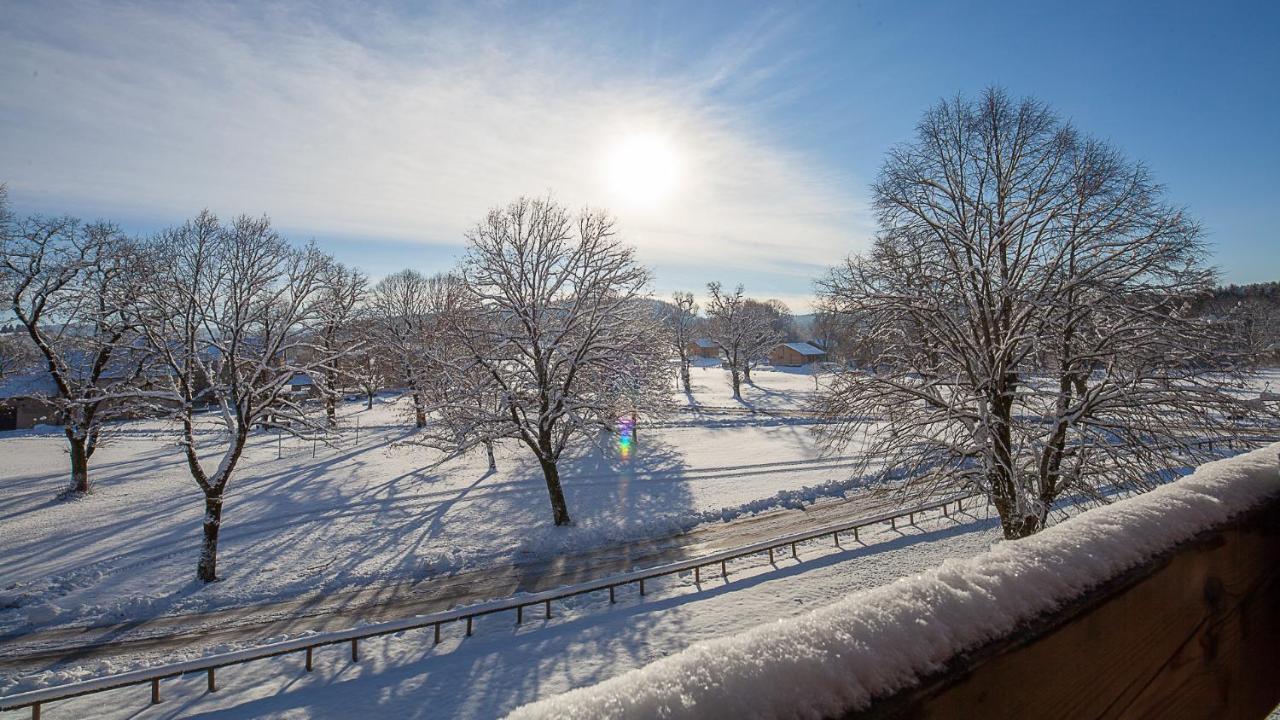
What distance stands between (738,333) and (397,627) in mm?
48184

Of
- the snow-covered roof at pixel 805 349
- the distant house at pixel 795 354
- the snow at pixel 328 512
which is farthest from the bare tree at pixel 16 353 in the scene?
the snow-covered roof at pixel 805 349

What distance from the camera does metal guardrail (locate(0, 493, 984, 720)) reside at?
9195mm

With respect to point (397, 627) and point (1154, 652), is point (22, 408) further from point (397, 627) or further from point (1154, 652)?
point (1154, 652)

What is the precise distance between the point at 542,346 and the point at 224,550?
12.0 m

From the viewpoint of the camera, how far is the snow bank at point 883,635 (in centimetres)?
65

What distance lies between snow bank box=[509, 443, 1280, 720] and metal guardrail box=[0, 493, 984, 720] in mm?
10566

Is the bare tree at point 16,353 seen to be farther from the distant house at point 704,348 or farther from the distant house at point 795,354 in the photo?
the distant house at point 704,348

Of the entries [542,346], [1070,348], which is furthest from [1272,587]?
[542,346]

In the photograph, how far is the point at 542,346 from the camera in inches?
720

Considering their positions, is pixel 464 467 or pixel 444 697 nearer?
pixel 444 697

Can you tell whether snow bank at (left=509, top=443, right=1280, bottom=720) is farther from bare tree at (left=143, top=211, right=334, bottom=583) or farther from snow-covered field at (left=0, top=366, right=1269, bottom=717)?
bare tree at (left=143, top=211, right=334, bottom=583)

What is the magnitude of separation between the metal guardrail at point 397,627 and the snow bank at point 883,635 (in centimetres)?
1057

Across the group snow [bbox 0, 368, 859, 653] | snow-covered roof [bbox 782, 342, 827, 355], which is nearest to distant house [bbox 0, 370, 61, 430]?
snow [bbox 0, 368, 859, 653]

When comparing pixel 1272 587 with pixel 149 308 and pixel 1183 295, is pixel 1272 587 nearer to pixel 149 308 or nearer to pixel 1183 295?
pixel 1183 295
